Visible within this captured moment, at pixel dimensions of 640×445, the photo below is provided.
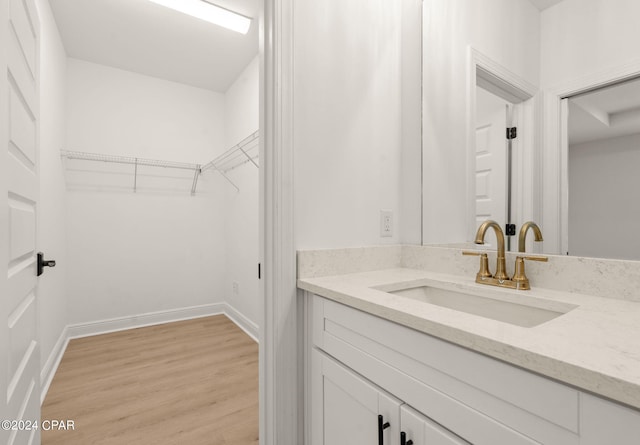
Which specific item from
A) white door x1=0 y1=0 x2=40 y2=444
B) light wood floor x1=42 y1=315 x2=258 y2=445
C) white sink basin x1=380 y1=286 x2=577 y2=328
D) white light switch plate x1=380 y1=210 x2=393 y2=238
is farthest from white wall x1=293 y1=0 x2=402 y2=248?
light wood floor x1=42 y1=315 x2=258 y2=445

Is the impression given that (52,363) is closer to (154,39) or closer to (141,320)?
(141,320)

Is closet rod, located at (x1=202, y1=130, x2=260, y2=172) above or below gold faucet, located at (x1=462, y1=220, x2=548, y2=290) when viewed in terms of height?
above

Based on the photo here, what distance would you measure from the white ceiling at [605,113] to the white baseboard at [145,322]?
8.47 feet

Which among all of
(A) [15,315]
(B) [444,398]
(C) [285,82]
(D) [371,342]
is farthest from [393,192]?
(A) [15,315]

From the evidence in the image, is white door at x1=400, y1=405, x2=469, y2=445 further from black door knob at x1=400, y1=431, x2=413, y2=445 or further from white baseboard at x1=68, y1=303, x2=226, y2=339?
white baseboard at x1=68, y1=303, x2=226, y2=339

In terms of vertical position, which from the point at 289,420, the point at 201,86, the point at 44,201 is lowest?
the point at 289,420

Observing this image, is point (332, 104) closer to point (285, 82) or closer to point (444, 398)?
point (285, 82)

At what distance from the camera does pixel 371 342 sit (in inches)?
32.9

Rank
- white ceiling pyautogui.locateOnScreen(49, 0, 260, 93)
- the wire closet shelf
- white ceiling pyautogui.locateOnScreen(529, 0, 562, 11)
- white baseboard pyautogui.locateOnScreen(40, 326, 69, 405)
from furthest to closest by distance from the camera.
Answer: the wire closet shelf, white ceiling pyautogui.locateOnScreen(49, 0, 260, 93), white baseboard pyautogui.locateOnScreen(40, 326, 69, 405), white ceiling pyautogui.locateOnScreen(529, 0, 562, 11)

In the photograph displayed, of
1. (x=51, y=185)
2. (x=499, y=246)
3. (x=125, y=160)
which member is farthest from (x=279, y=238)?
(x=125, y=160)

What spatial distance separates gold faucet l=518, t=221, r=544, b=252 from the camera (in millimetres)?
1024

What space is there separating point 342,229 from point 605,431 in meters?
0.92

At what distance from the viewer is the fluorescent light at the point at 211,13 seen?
2.07m

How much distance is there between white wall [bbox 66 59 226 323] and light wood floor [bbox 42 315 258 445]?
0.46 metres
